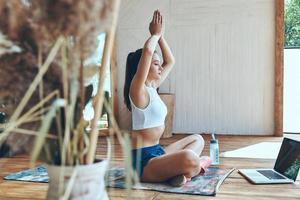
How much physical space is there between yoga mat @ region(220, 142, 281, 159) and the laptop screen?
0.80m

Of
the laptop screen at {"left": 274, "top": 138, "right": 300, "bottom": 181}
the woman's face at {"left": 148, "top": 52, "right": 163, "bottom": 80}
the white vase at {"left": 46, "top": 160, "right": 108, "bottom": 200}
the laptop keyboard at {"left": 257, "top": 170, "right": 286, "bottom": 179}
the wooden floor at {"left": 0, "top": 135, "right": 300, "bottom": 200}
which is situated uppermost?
the woman's face at {"left": 148, "top": 52, "right": 163, "bottom": 80}

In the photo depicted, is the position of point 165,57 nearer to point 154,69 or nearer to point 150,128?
point 154,69

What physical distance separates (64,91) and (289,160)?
2.40m

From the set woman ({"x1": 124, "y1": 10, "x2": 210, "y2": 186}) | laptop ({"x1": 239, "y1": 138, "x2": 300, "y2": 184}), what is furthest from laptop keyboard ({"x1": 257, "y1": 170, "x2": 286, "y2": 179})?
woman ({"x1": 124, "y1": 10, "x2": 210, "y2": 186})

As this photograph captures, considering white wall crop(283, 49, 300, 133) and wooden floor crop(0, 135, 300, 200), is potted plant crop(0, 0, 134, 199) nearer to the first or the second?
wooden floor crop(0, 135, 300, 200)

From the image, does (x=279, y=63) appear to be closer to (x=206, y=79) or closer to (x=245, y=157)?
(x=206, y=79)

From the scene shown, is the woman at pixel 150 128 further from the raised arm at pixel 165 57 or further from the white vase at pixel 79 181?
the white vase at pixel 79 181

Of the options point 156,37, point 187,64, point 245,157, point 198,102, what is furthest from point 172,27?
point 156,37

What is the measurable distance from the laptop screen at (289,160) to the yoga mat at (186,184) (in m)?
0.38

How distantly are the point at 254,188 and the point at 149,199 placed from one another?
0.70 metres

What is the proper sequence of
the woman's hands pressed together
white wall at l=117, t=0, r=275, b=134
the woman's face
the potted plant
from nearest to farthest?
the potted plant, the woman's hands pressed together, the woman's face, white wall at l=117, t=0, r=275, b=134

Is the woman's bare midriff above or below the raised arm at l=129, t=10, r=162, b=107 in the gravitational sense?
below

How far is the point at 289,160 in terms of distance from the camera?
2.75m

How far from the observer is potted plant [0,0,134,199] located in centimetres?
61
